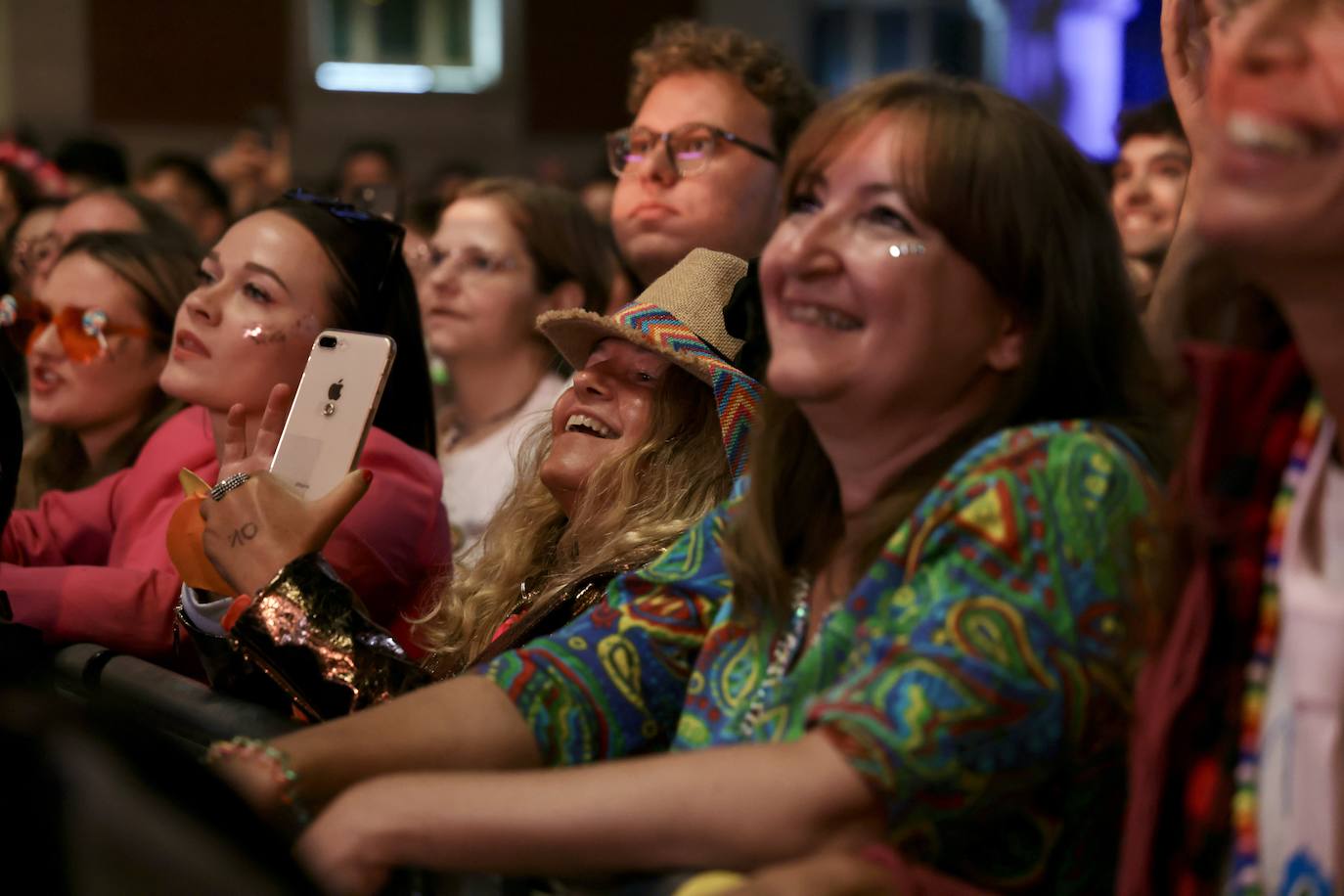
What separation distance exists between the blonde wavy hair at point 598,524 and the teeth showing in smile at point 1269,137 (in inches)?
48.9

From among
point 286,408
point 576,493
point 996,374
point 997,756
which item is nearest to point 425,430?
point 286,408

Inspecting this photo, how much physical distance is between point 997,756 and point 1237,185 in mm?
583

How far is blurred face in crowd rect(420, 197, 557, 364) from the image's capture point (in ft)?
15.4

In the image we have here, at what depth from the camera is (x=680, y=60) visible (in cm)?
381

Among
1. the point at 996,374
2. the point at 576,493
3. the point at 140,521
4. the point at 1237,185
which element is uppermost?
the point at 1237,185

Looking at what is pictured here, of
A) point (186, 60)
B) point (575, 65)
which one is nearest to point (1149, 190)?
point (575, 65)

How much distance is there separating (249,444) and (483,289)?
5.32ft

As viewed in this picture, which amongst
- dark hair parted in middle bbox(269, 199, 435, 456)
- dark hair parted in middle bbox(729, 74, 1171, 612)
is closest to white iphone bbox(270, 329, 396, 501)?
dark hair parted in middle bbox(269, 199, 435, 456)

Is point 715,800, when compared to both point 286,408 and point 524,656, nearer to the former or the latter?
point 524,656

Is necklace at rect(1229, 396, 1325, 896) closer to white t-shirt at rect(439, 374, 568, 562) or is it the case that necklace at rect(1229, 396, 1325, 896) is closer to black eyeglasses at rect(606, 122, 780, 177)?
black eyeglasses at rect(606, 122, 780, 177)

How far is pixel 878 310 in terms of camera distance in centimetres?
183

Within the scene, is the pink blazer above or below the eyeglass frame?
below

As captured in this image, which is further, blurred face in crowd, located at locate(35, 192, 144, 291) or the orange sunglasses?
blurred face in crowd, located at locate(35, 192, 144, 291)

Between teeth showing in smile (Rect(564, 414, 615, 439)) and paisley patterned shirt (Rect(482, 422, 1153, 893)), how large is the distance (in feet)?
2.78
